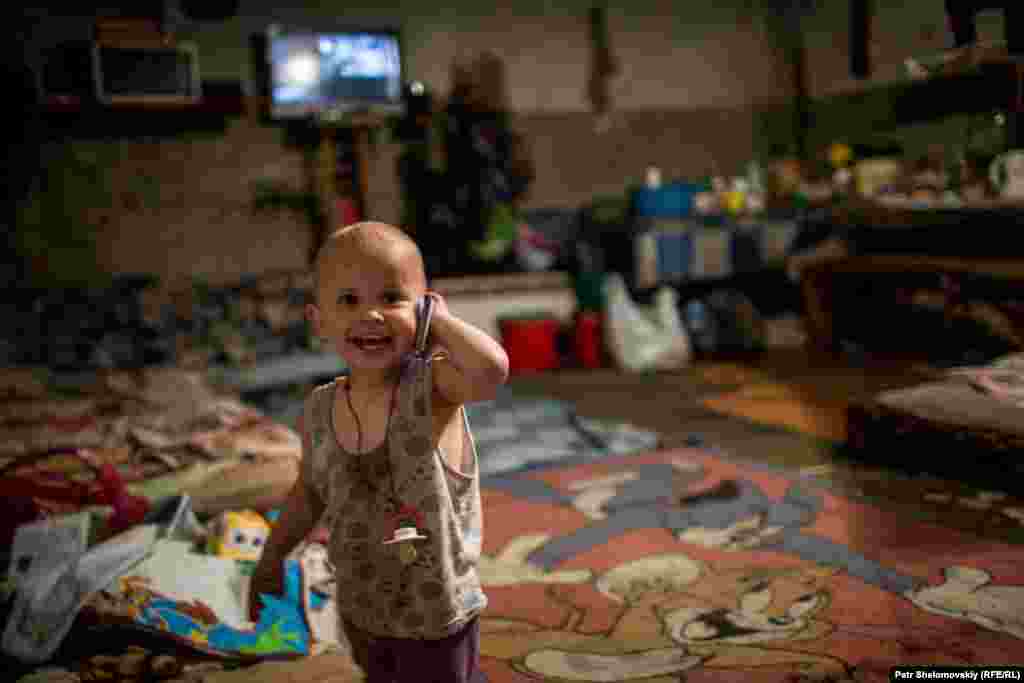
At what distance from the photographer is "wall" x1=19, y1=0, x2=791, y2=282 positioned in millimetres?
6141

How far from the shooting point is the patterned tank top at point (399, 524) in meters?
1.42

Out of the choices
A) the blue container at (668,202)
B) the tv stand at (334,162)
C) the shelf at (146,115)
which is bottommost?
the blue container at (668,202)

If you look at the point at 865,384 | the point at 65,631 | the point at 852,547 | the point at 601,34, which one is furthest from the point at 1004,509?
the point at 601,34

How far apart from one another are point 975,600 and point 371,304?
1735mm

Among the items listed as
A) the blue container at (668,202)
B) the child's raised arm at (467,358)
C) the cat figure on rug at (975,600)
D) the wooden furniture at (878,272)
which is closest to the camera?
the child's raised arm at (467,358)

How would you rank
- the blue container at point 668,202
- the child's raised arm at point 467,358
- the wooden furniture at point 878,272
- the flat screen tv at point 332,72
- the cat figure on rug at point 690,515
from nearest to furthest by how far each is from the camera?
the child's raised arm at point 467,358 < the cat figure on rug at point 690,515 < the wooden furniture at point 878,272 < the flat screen tv at point 332,72 < the blue container at point 668,202

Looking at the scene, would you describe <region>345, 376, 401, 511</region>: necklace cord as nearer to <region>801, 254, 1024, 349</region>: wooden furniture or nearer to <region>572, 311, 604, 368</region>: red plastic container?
<region>801, 254, 1024, 349</region>: wooden furniture

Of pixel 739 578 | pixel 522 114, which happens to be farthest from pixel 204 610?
pixel 522 114

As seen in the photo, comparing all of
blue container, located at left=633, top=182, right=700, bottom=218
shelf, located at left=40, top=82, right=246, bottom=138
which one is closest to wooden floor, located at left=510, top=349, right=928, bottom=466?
blue container, located at left=633, top=182, right=700, bottom=218

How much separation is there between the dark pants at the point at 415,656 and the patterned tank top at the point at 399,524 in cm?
2

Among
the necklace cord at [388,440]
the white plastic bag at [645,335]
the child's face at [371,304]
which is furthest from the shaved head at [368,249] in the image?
the white plastic bag at [645,335]

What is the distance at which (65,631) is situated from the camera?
204 cm

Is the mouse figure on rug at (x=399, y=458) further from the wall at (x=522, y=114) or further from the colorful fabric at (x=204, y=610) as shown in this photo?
the wall at (x=522, y=114)

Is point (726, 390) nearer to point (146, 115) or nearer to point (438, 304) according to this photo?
point (438, 304)
